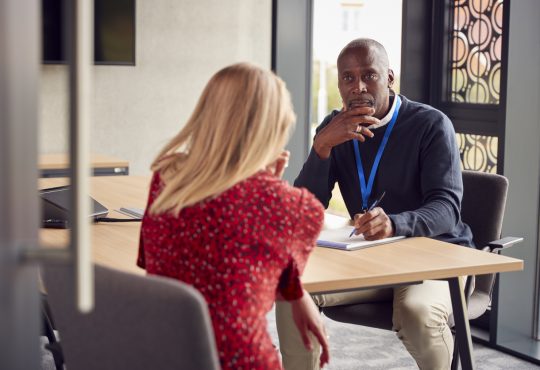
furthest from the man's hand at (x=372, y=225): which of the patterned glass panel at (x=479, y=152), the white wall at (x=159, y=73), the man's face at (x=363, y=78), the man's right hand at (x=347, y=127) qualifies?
the white wall at (x=159, y=73)

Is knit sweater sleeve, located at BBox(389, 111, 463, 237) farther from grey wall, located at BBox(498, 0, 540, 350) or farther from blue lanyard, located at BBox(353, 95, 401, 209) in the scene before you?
grey wall, located at BBox(498, 0, 540, 350)

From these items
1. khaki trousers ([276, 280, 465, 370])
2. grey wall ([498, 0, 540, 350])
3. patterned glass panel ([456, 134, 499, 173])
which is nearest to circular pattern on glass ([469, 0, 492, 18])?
grey wall ([498, 0, 540, 350])

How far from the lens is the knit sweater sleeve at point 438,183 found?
2559 mm

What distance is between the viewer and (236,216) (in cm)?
155

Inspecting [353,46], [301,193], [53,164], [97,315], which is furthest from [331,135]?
[53,164]

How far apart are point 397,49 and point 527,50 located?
41.7 inches

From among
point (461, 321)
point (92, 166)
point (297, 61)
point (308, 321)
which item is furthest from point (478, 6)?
point (308, 321)

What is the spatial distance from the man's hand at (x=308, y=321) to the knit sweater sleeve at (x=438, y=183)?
0.77 meters

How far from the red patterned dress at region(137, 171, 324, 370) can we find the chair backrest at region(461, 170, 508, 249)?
1408 millimetres

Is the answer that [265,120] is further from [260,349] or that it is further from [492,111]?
[492,111]

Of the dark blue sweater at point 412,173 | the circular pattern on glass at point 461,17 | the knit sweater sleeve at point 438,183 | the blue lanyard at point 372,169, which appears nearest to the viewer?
the knit sweater sleeve at point 438,183

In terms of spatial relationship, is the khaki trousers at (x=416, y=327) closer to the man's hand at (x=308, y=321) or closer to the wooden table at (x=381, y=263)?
the wooden table at (x=381, y=263)

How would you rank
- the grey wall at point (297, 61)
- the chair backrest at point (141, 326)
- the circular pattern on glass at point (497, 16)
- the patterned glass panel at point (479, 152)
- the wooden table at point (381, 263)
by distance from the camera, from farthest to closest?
the grey wall at point (297, 61)
the patterned glass panel at point (479, 152)
the circular pattern on glass at point (497, 16)
the wooden table at point (381, 263)
the chair backrest at point (141, 326)

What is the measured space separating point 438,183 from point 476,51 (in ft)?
5.06
